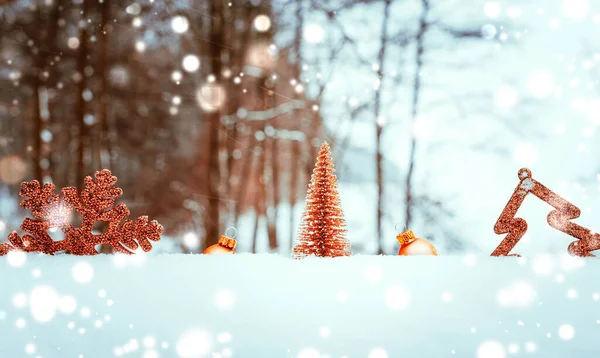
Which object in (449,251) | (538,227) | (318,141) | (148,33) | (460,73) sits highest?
(148,33)

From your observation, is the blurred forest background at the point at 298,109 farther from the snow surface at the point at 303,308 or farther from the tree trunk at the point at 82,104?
the snow surface at the point at 303,308

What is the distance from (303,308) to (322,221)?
41cm

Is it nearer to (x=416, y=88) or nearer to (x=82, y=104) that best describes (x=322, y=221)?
(x=416, y=88)

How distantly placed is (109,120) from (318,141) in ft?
3.29

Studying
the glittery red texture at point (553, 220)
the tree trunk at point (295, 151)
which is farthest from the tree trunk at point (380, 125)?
Answer: the glittery red texture at point (553, 220)

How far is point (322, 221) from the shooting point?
170 cm

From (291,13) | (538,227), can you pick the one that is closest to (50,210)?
(291,13)

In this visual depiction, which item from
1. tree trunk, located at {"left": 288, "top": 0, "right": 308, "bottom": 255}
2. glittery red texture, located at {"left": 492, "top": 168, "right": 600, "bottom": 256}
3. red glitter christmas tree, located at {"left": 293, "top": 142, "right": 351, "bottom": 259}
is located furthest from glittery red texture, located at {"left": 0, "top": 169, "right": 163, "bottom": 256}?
glittery red texture, located at {"left": 492, "top": 168, "right": 600, "bottom": 256}

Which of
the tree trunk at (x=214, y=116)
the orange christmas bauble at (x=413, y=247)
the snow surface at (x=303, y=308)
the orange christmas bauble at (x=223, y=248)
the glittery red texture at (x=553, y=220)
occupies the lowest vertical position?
the snow surface at (x=303, y=308)

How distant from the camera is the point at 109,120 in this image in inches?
86.1

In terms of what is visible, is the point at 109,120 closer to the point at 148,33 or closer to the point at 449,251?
the point at 148,33

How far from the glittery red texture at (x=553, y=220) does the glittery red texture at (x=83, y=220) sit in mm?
1238

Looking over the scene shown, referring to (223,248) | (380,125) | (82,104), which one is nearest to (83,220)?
(223,248)

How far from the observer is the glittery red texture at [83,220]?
1614 mm
